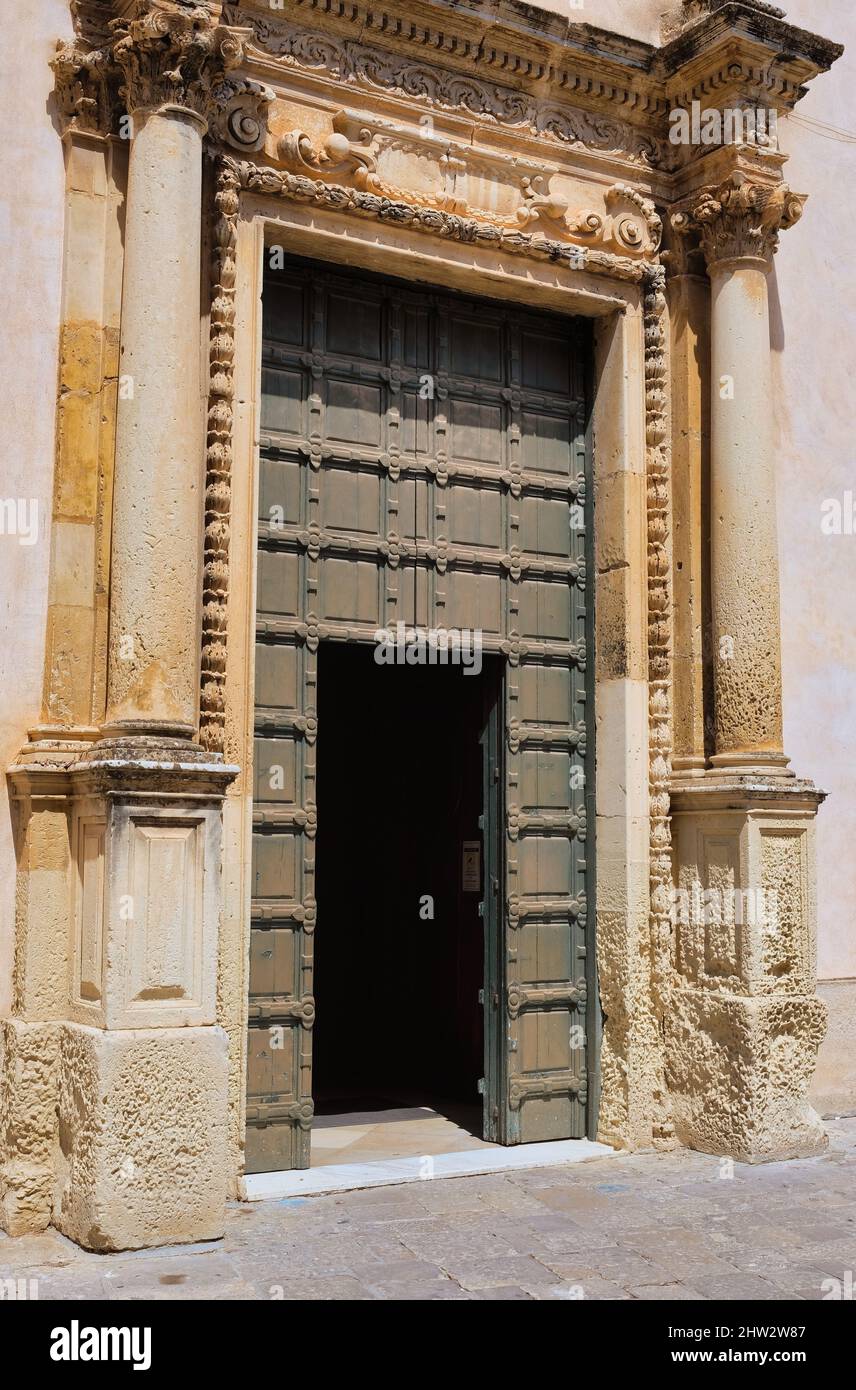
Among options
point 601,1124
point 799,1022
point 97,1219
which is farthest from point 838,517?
point 97,1219

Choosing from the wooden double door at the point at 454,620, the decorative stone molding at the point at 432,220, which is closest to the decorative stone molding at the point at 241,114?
the decorative stone molding at the point at 432,220

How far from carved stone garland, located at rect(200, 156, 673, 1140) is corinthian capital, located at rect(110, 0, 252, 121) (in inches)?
19.2

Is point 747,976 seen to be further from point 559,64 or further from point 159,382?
point 559,64

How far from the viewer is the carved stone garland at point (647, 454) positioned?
6238 mm

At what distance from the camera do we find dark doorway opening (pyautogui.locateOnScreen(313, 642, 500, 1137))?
8125 mm

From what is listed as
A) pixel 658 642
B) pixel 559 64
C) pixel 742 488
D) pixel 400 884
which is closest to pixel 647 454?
pixel 742 488

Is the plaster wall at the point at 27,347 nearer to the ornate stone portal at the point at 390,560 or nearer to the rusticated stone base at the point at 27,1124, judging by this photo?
the ornate stone portal at the point at 390,560

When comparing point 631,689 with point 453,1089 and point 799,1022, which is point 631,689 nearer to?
point 799,1022

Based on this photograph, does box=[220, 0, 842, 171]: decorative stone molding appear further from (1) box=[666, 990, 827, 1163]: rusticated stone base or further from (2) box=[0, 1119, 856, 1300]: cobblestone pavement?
(2) box=[0, 1119, 856, 1300]: cobblestone pavement

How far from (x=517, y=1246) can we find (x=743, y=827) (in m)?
2.63

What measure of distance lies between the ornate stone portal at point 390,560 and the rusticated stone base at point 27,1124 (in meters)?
0.01

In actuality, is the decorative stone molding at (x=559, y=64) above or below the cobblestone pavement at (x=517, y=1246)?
above

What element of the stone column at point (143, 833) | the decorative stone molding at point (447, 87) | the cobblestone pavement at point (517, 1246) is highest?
the decorative stone molding at point (447, 87)
